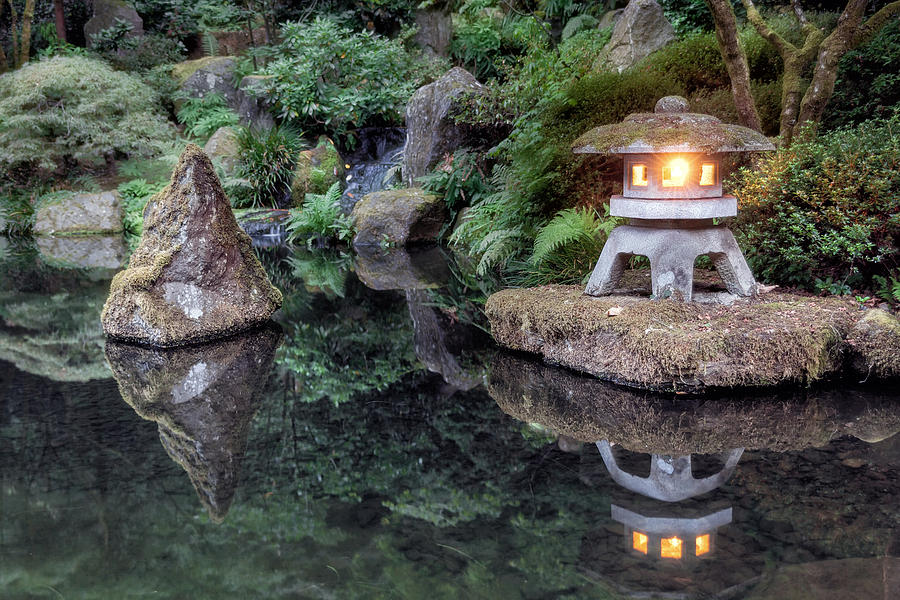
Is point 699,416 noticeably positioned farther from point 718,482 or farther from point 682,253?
point 682,253

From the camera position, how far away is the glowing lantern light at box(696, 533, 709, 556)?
8.77 feet

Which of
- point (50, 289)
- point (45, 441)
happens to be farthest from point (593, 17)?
point (45, 441)

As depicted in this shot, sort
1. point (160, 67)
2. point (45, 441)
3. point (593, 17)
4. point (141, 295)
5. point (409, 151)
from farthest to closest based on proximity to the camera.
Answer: point (160, 67) → point (593, 17) → point (409, 151) → point (141, 295) → point (45, 441)

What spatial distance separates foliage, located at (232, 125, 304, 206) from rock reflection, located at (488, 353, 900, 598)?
10407 mm

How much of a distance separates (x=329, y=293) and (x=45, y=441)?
4.42m

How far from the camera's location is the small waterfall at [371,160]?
1416cm

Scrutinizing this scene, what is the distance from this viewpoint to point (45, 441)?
3875 mm

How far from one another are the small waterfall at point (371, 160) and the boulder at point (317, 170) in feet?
1.06

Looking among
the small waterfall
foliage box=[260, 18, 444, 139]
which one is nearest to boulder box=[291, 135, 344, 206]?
the small waterfall

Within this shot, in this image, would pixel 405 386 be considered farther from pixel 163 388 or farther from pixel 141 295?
pixel 141 295

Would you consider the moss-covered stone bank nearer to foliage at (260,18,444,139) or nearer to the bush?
foliage at (260,18,444,139)

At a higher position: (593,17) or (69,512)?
(593,17)

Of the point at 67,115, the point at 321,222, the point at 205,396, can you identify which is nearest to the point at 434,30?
the point at 321,222

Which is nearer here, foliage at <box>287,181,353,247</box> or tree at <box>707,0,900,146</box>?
tree at <box>707,0,900,146</box>
